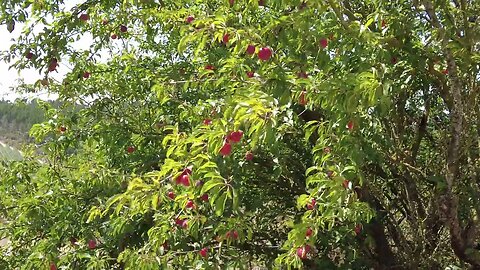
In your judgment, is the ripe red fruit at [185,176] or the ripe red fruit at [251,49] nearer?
the ripe red fruit at [185,176]

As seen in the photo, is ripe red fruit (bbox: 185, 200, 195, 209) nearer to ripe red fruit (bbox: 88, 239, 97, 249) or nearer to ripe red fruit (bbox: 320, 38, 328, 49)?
ripe red fruit (bbox: 320, 38, 328, 49)

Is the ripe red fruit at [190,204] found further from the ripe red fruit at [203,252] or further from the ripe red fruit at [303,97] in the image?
the ripe red fruit at [303,97]

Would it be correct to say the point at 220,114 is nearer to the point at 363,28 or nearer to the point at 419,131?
the point at 363,28

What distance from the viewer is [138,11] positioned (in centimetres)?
353

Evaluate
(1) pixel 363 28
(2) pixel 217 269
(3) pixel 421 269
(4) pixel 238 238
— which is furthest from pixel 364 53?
(3) pixel 421 269

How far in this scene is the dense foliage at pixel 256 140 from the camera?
1.94 m

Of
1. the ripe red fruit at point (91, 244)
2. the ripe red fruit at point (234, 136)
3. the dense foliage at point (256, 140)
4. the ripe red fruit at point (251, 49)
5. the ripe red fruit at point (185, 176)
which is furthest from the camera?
the ripe red fruit at point (91, 244)

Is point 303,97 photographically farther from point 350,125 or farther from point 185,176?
point 185,176

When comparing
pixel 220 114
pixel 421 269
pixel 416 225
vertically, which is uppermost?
pixel 220 114

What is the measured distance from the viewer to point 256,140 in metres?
1.62

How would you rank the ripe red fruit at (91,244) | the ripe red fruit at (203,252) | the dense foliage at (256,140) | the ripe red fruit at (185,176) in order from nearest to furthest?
the ripe red fruit at (185,176)
the dense foliage at (256,140)
the ripe red fruit at (203,252)
the ripe red fruit at (91,244)

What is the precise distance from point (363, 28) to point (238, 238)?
1076 millimetres

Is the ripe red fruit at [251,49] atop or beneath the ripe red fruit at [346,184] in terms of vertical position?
atop

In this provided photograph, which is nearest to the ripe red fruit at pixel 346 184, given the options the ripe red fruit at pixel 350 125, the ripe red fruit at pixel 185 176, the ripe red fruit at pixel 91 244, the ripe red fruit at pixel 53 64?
the ripe red fruit at pixel 350 125
